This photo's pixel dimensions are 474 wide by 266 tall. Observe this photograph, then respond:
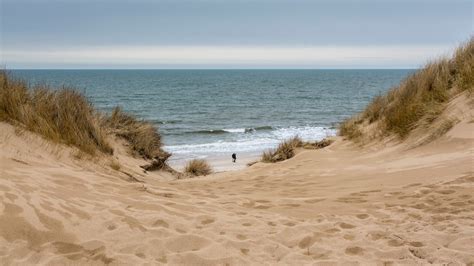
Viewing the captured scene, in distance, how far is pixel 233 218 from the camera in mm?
4707

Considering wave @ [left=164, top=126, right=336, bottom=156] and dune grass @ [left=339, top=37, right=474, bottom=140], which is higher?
dune grass @ [left=339, top=37, right=474, bottom=140]

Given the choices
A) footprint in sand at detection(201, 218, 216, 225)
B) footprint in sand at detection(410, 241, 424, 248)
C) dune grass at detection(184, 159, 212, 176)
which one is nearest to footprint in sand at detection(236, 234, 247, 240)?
footprint in sand at detection(201, 218, 216, 225)

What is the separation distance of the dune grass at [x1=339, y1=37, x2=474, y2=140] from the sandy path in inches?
80.6

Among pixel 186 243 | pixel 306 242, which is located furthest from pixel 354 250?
pixel 186 243

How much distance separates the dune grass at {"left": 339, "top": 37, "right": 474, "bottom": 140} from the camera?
8.73 metres

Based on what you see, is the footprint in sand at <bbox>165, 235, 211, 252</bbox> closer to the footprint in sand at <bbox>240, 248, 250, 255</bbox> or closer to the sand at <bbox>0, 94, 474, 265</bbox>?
the sand at <bbox>0, 94, 474, 265</bbox>

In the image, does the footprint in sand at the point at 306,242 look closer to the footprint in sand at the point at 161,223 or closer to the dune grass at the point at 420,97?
the footprint in sand at the point at 161,223

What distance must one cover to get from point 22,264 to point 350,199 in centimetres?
358

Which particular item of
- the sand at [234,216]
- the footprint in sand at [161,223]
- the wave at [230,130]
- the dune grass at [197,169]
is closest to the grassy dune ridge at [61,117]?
the sand at [234,216]

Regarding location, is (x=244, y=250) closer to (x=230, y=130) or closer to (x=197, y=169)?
(x=197, y=169)

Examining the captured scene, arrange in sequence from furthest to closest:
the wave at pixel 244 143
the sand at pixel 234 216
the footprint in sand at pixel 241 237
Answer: the wave at pixel 244 143 < the footprint in sand at pixel 241 237 < the sand at pixel 234 216

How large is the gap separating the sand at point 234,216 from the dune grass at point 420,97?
1769mm

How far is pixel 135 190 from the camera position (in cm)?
561

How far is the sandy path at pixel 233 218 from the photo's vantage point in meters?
3.80
